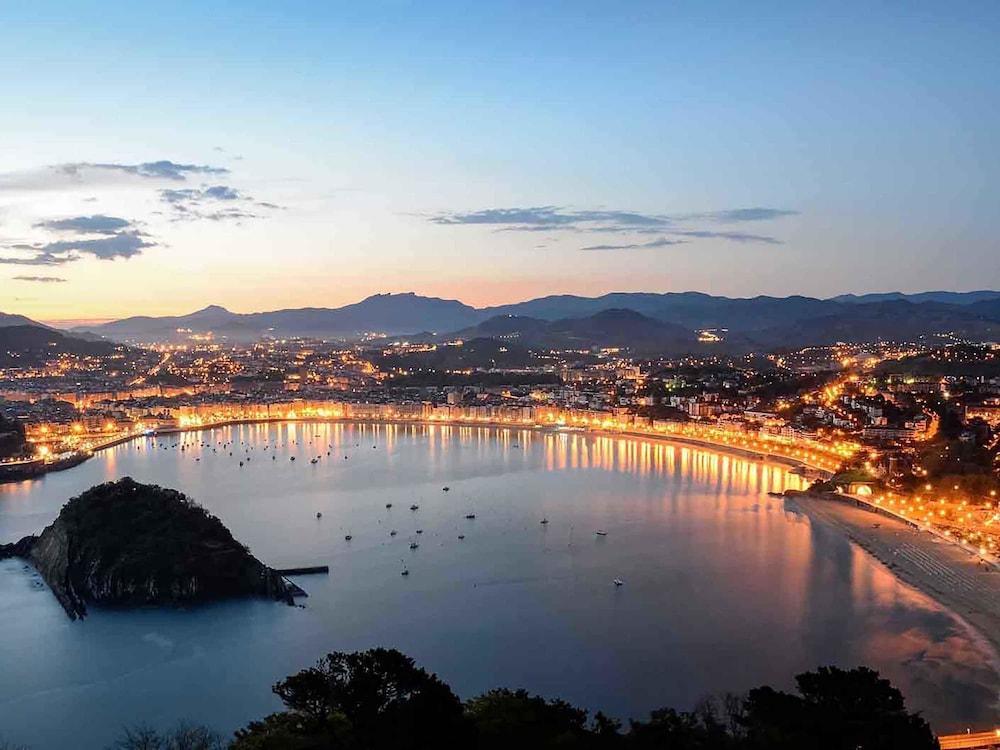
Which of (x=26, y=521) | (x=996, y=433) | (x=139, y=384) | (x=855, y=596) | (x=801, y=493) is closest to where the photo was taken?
(x=855, y=596)

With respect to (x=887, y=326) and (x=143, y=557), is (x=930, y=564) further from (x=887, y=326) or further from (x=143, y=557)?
(x=887, y=326)

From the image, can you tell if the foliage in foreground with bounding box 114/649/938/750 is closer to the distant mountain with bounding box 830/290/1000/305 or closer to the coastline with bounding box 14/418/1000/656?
the coastline with bounding box 14/418/1000/656

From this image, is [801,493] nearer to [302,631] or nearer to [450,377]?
[302,631]

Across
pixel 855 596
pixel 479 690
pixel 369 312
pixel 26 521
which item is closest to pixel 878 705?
pixel 479 690

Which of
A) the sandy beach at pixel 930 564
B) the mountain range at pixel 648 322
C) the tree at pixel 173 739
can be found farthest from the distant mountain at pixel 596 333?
the tree at pixel 173 739

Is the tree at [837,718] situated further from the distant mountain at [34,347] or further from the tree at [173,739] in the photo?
the distant mountain at [34,347]

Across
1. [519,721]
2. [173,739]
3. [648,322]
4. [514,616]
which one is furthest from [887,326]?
[519,721]
